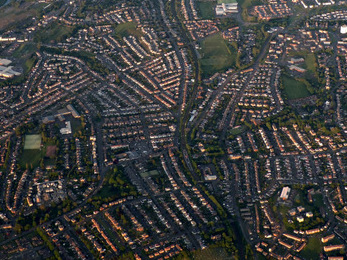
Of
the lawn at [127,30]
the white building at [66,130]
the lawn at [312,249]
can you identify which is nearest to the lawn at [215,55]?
the lawn at [127,30]

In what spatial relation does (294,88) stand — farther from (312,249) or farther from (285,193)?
(312,249)

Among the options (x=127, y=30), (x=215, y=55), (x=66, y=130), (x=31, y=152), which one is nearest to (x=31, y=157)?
(x=31, y=152)

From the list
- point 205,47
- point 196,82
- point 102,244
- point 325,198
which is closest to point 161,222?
point 102,244

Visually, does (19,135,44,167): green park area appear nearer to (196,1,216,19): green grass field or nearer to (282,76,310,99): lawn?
(282,76,310,99): lawn

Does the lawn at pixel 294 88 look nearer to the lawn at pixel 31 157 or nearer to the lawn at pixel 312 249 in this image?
the lawn at pixel 312 249

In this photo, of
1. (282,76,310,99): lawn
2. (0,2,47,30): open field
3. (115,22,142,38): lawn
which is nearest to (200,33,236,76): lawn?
(282,76,310,99): lawn

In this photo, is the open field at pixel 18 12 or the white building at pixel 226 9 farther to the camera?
the white building at pixel 226 9
